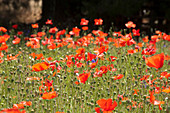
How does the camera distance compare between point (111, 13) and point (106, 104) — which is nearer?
point (106, 104)

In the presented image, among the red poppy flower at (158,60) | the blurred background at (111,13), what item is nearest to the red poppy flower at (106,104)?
the red poppy flower at (158,60)

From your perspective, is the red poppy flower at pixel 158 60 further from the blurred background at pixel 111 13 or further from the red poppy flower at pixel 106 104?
the blurred background at pixel 111 13

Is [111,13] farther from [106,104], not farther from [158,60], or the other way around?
[106,104]

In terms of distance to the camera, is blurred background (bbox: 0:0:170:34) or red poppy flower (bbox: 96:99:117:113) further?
blurred background (bbox: 0:0:170:34)

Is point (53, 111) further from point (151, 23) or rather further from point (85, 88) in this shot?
point (151, 23)

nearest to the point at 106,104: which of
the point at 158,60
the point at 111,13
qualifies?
the point at 158,60

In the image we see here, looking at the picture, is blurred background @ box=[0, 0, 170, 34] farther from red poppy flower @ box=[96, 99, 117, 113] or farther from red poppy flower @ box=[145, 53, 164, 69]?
red poppy flower @ box=[96, 99, 117, 113]

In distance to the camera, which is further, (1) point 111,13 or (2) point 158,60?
(1) point 111,13

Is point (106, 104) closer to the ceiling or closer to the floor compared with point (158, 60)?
closer to the floor

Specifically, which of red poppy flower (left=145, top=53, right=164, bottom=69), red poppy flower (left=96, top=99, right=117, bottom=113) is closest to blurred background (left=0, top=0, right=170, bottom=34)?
red poppy flower (left=145, top=53, right=164, bottom=69)

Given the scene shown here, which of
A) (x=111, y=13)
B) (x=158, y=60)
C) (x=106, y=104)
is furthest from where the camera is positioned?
(x=111, y=13)

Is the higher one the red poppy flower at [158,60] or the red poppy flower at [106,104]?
the red poppy flower at [158,60]

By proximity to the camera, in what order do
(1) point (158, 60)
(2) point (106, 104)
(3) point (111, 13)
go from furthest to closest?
(3) point (111, 13)
(1) point (158, 60)
(2) point (106, 104)

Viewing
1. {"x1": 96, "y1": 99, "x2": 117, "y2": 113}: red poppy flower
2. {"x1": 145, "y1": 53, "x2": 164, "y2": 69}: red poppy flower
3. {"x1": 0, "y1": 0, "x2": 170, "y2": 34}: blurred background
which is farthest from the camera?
{"x1": 0, "y1": 0, "x2": 170, "y2": 34}: blurred background
